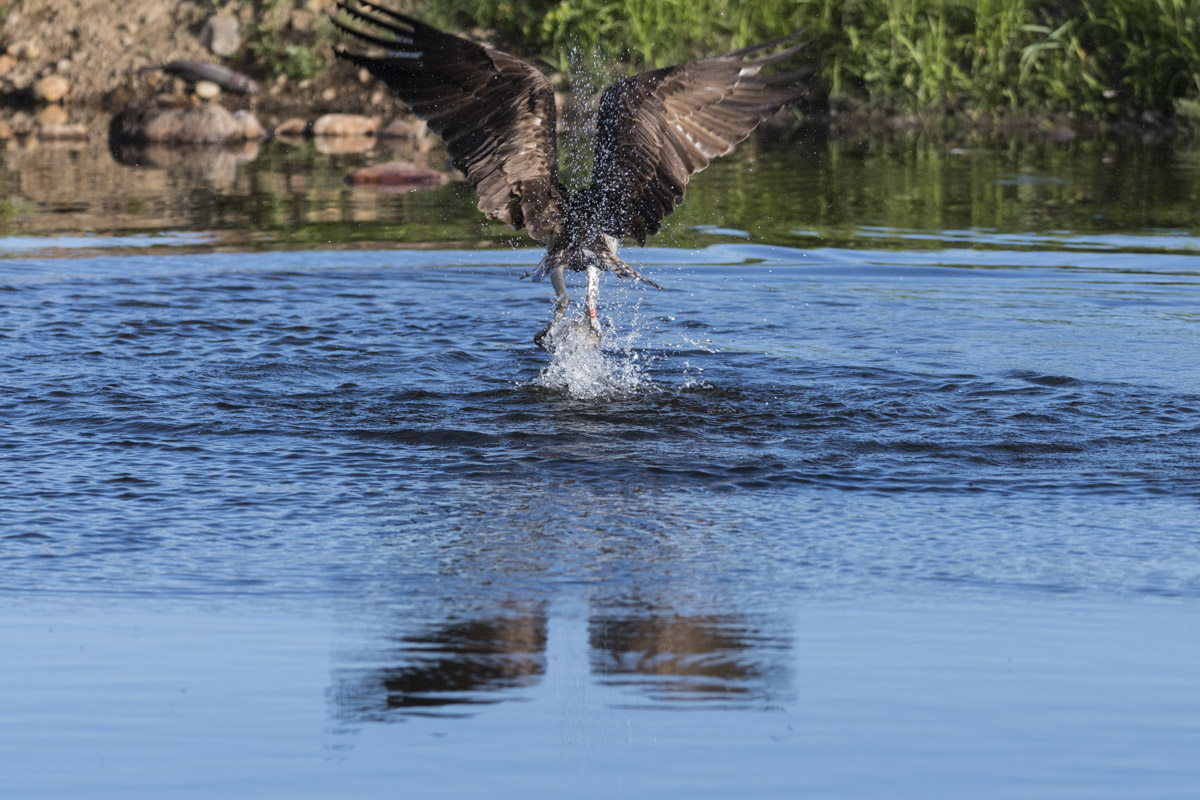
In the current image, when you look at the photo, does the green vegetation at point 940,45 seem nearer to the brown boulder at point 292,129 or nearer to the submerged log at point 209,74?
the brown boulder at point 292,129

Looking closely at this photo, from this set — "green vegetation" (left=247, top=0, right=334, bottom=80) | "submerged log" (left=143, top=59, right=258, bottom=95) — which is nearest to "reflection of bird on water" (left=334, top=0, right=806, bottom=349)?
"submerged log" (left=143, top=59, right=258, bottom=95)

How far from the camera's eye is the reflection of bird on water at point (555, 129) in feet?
20.7

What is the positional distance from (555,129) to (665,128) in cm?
45

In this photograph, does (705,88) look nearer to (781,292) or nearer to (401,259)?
(781,292)

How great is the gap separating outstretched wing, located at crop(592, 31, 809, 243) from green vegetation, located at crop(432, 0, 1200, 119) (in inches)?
351

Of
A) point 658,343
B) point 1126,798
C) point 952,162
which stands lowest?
point 1126,798

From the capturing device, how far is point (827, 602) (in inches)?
153

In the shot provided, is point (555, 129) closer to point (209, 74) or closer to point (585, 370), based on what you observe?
point (585, 370)

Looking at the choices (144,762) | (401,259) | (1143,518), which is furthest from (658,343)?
(144,762)

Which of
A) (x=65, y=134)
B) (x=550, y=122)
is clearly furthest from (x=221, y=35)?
(x=550, y=122)

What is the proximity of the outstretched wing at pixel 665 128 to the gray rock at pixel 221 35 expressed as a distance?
1161cm

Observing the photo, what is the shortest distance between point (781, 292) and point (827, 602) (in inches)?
172

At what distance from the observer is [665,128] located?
6.51 meters

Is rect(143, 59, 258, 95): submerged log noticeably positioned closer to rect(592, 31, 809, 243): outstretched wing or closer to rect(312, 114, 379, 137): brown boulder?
rect(312, 114, 379, 137): brown boulder
